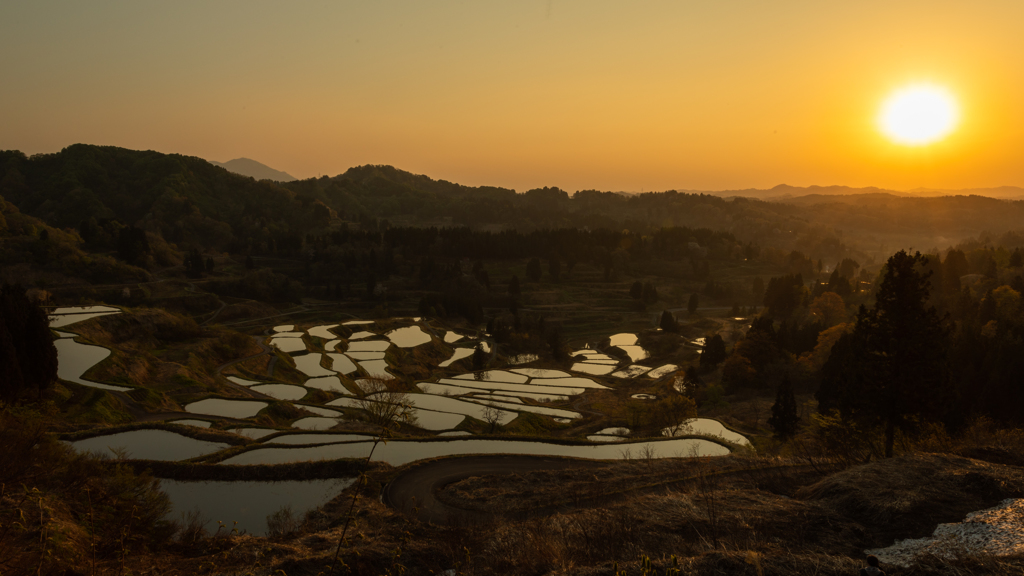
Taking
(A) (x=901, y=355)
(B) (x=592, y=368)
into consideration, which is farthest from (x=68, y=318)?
(A) (x=901, y=355)

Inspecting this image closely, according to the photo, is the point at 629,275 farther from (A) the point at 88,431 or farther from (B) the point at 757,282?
(A) the point at 88,431

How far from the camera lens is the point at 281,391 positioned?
52750mm

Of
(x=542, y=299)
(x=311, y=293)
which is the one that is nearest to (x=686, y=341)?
(x=542, y=299)

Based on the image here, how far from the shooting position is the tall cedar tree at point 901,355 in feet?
82.1

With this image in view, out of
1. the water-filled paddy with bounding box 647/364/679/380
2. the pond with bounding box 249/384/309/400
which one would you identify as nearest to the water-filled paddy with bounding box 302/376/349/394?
A: the pond with bounding box 249/384/309/400

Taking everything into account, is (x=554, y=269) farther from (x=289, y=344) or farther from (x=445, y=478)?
(x=445, y=478)

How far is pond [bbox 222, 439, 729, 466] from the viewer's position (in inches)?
1177

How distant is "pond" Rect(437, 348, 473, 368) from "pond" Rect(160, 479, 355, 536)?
5829cm

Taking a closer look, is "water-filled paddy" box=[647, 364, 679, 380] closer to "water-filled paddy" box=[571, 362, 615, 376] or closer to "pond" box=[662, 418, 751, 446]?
"water-filled paddy" box=[571, 362, 615, 376]

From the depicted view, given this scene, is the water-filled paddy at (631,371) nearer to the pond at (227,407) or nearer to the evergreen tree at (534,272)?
the pond at (227,407)

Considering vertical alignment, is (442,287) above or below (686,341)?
above

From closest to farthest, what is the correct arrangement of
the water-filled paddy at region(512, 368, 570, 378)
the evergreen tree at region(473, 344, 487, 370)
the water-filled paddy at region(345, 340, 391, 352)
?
1. the water-filled paddy at region(345, 340, 391, 352)
2. the water-filled paddy at region(512, 368, 570, 378)
3. the evergreen tree at region(473, 344, 487, 370)

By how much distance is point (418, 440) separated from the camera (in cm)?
→ 3447

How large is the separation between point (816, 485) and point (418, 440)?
77.9 feet
